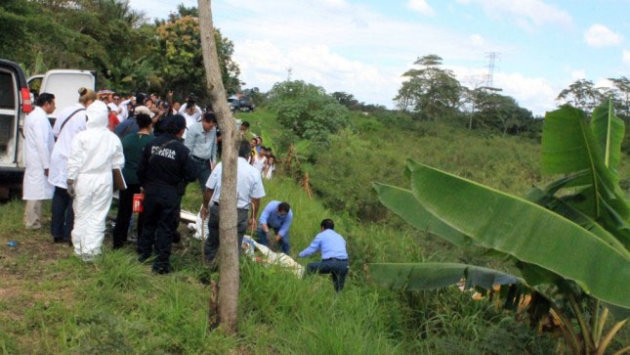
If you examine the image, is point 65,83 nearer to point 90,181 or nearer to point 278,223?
point 278,223

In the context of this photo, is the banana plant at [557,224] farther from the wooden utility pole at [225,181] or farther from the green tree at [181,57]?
the green tree at [181,57]

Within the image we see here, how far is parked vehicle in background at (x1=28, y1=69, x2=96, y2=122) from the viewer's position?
1126 cm

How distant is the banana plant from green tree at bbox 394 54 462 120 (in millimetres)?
39039

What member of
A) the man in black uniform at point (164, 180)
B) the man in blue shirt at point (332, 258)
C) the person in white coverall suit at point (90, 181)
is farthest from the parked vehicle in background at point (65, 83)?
the man in blue shirt at point (332, 258)

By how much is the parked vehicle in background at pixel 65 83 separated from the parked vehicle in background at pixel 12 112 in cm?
201

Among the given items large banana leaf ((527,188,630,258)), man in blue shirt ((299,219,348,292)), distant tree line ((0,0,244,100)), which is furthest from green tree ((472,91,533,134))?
large banana leaf ((527,188,630,258))

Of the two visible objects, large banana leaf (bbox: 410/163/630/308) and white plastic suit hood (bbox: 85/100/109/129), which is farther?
white plastic suit hood (bbox: 85/100/109/129)

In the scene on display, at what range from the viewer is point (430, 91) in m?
46.7

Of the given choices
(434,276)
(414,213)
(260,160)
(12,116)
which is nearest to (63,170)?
(12,116)

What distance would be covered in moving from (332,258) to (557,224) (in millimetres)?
Result: 3879

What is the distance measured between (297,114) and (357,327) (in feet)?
57.9

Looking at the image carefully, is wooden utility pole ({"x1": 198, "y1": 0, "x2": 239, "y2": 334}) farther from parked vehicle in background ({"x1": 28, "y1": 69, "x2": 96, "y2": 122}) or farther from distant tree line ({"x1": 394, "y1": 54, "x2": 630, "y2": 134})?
distant tree line ({"x1": 394, "y1": 54, "x2": 630, "y2": 134})

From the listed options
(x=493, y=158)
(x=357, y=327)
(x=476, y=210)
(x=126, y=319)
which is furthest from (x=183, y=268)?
(x=493, y=158)

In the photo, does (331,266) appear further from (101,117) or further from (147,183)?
(101,117)
